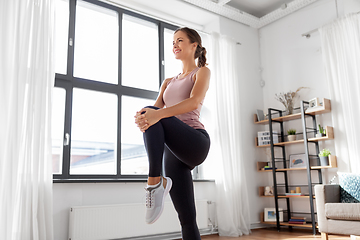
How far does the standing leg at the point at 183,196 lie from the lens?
1353mm

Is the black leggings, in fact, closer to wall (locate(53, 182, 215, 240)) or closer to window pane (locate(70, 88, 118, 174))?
wall (locate(53, 182, 215, 240))

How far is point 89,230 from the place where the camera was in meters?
3.12

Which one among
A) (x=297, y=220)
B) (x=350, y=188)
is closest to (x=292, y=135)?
(x=297, y=220)

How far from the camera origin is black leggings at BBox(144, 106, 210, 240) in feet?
4.07

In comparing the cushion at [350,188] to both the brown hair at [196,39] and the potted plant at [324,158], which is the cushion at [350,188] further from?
the brown hair at [196,39]

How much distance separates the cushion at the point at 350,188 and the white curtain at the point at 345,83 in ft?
1.44

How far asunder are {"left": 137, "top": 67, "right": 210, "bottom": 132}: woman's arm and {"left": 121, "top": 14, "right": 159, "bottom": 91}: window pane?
9.12ft

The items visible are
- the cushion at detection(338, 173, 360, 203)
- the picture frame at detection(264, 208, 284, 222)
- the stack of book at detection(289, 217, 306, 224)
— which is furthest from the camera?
the picture frame at detection(264, 208, 284, 222)

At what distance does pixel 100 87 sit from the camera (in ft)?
12.5

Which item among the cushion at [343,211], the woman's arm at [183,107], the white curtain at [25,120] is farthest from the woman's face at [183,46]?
the cushion at [343,211]

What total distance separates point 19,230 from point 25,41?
1.70 m

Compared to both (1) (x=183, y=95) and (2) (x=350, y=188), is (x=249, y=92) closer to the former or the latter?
(2) (x=350, y=188)

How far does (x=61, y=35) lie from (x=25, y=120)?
1250 millimetres

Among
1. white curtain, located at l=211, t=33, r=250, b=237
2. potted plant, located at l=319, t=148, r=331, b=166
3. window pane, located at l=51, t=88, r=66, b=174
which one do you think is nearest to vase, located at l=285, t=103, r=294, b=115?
white curtain, located at l=211, t=33, r=250, b=237
